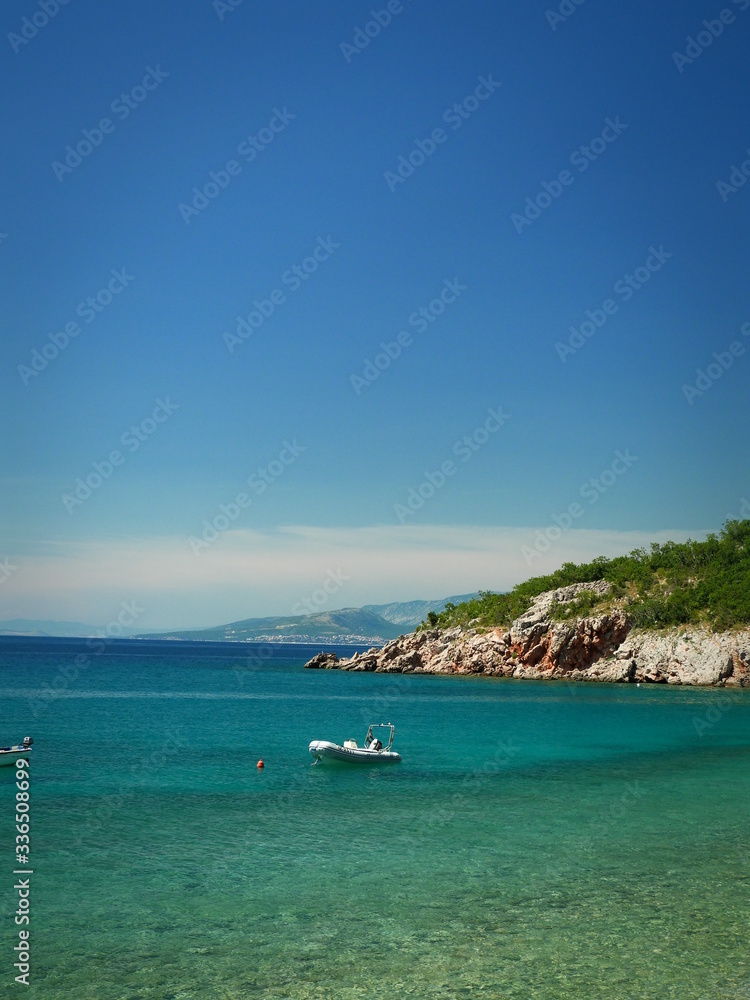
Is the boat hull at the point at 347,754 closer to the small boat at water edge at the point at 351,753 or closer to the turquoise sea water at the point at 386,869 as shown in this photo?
the small boat at water edge at the point at 351,753

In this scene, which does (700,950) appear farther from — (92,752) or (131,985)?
(92,752)

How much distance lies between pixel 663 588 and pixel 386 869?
94.3m

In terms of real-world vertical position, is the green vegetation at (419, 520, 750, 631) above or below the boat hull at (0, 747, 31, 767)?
above

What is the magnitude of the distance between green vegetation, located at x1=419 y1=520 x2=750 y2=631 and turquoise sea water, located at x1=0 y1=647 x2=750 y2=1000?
5265 centimetres

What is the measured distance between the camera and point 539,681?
102m

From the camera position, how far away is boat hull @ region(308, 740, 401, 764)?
36875mm

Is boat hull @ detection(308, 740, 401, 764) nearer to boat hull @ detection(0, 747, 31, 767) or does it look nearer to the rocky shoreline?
boat hull @ detection(0, 747, 31, 767)

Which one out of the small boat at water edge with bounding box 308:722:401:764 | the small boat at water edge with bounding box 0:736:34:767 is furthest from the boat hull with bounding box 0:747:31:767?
the small boat at water edge with bounding box 308:722:401:764

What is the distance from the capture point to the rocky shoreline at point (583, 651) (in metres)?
90.0

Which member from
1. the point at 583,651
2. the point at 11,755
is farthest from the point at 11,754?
the point at 583,651

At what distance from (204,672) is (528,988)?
122 m

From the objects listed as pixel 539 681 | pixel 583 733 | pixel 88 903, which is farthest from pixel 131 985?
pixel 539 681

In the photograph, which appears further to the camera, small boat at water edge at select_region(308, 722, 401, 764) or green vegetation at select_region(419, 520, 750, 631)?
green vegetation at select_region(419, 520, 750, 631)

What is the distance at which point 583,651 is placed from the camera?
338 feet
